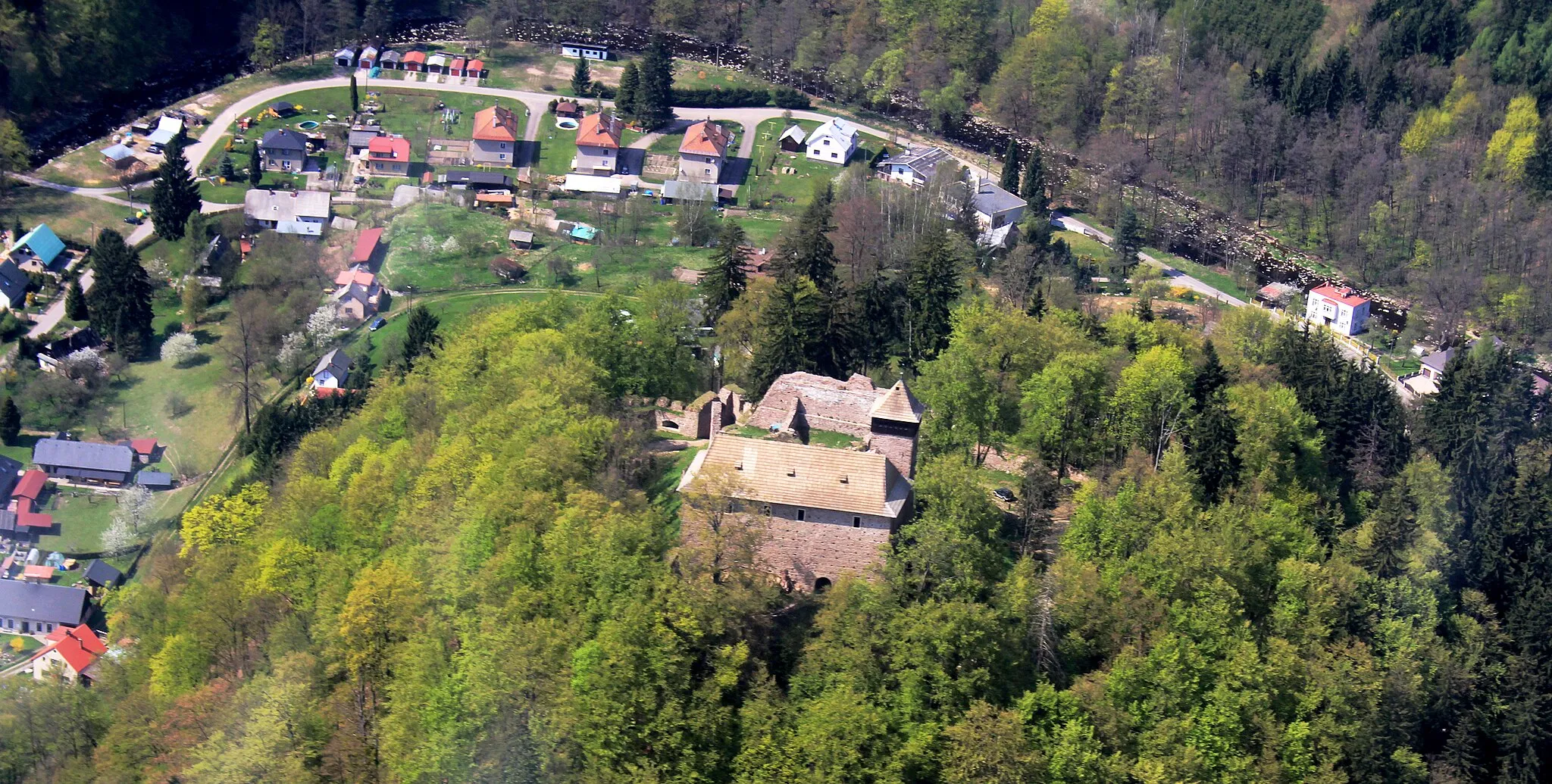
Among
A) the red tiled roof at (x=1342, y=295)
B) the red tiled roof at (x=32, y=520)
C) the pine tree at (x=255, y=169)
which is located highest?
the red tiled roof at (x=1342, y=295)

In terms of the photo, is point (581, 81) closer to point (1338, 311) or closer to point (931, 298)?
point (1338, 311)

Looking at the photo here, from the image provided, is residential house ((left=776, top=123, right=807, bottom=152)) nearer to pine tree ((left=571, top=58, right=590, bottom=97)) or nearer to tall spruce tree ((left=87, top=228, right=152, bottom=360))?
pine tree ((left=571, top=58, right=590, bottom=97))

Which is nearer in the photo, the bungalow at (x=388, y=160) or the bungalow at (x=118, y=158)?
the bungalow at (x=388, y=160)

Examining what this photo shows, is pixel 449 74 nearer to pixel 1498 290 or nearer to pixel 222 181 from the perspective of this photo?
pixel 222 181

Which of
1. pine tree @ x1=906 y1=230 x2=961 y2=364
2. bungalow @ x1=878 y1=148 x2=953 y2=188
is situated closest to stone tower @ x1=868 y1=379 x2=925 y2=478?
pine tree @ x1=906 y1=230 x2=961 y2=364

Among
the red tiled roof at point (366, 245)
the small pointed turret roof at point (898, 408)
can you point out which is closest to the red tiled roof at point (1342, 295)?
the small pointed turret roof at point (898, 408)

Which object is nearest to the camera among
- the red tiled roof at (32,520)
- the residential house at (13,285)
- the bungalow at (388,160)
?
the red tiled roof at (32,520)

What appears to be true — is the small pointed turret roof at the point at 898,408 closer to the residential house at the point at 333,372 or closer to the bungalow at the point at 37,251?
the residential house at the point at 333,372

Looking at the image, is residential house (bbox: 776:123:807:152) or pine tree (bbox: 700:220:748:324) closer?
pine tree (bbox: 700:220:748:324)
